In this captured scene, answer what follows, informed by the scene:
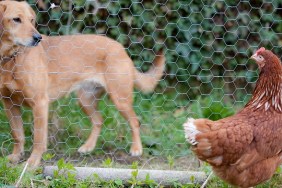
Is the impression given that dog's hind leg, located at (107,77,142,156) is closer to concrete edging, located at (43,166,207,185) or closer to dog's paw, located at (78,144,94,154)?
dog's paw, located at (78,144,94,154)

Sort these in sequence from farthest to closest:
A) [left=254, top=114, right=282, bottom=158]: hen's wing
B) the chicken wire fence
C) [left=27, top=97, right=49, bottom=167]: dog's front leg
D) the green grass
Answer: the chicken wire fence
the green grass
[left=27, top=97, right=49, bottom=167]: dog's front leg
[left=254, top=114, right=282, bottom=158]: hen's wing

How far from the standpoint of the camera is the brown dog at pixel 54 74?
499 centimetres

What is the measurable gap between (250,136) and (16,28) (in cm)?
192

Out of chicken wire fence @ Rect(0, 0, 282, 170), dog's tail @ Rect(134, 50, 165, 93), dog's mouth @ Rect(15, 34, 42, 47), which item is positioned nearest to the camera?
dog's mouth @ Rect(15, 34, 42, 47)

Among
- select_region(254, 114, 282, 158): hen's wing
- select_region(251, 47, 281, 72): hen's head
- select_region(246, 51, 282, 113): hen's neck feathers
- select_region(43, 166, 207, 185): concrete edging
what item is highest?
select_region(251, 47, 281, 72): hen's head

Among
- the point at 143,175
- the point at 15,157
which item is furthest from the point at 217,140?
the point at 15,157

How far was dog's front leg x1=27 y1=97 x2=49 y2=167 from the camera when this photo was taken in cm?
518

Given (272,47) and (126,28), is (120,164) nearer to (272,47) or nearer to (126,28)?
(126,28)

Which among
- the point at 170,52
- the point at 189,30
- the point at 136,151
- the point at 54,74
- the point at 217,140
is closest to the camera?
the point at 217,140

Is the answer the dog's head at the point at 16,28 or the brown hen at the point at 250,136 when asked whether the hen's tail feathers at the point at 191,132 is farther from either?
the dog's head at the point at 16,28

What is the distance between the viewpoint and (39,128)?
205 inches

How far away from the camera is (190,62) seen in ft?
21.3

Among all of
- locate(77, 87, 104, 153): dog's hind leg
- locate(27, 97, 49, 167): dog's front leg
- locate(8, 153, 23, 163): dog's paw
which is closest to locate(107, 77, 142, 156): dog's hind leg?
locate(77, 87, 104, 153): dog's hind leg

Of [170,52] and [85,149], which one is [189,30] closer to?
[170,52]
